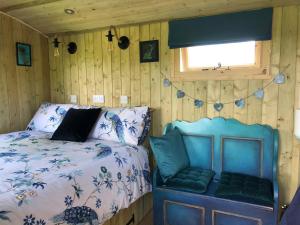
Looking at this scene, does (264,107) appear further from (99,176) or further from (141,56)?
(99,176)

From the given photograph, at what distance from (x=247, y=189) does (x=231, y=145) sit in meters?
0.47

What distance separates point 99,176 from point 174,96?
3.87 feet

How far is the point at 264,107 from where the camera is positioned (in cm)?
215

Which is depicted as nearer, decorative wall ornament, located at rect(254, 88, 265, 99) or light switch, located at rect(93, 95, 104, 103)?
decorative wall ornament, located at rect(254, 88, 265, 99)

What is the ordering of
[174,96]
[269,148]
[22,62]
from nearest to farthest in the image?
[269,148]
[174,96]
[22,62]

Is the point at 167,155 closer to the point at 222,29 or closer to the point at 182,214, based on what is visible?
the point at 182,214

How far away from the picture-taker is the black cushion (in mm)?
2311

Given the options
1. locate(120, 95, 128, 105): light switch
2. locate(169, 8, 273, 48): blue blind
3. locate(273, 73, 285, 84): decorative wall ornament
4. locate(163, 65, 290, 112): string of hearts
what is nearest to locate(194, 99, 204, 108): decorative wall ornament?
locate(163, 65, 290, 112): string of hearts

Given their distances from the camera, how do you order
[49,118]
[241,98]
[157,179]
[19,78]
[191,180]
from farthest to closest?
1. [19,78]
2. [49,118]
3. [241,98]
4. [157,179]
5. [191,180]

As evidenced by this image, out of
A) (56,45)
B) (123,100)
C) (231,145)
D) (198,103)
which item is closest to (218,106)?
(198,103)

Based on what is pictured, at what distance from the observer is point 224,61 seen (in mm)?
2330

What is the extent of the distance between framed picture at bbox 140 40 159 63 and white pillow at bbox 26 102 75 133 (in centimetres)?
97

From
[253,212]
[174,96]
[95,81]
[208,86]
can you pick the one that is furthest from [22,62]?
[253,212]

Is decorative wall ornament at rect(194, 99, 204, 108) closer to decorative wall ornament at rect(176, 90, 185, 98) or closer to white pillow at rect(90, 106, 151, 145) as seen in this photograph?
decorative wall ornament at rect(176, 90, 185, 98)
